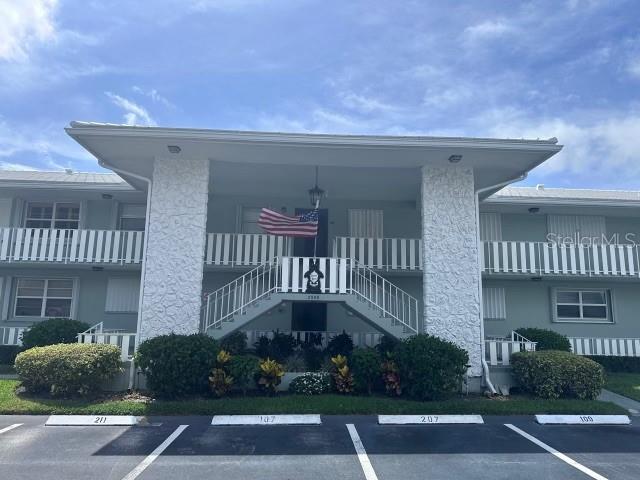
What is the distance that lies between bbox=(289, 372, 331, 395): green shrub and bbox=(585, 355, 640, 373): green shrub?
9.61 meters

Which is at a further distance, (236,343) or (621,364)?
(621,364)

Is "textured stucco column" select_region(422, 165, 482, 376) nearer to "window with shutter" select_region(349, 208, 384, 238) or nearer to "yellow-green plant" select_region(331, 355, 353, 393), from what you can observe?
"yellow-green plant" select_region(331, 355, 353, 393)

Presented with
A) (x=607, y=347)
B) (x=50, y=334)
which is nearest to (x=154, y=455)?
(x=50, y=334)

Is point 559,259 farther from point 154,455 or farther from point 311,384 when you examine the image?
point 154,455

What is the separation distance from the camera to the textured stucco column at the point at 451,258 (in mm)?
11008

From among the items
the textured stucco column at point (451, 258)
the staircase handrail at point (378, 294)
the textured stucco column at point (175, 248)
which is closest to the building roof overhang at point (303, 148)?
the textured stucco column at point (175, 248)

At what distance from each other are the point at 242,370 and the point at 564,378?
684 centimetres

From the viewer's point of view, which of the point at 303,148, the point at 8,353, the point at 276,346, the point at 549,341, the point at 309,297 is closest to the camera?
the point at 303,148

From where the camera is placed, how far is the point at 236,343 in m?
13.0

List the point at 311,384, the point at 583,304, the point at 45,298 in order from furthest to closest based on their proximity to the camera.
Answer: the point at 583,304 → the point at 45,298 → the point at 311,384

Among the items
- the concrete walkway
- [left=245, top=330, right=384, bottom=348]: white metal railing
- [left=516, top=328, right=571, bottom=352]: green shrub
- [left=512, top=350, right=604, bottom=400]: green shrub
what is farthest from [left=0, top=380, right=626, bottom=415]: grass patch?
[left=245, top=330, right=384, bottom=348]: white metal railing

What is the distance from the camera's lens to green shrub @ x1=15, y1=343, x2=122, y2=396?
9.33 m

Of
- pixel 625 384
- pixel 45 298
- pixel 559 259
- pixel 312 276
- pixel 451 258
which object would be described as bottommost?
pixel 625 384

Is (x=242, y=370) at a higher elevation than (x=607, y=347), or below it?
below
